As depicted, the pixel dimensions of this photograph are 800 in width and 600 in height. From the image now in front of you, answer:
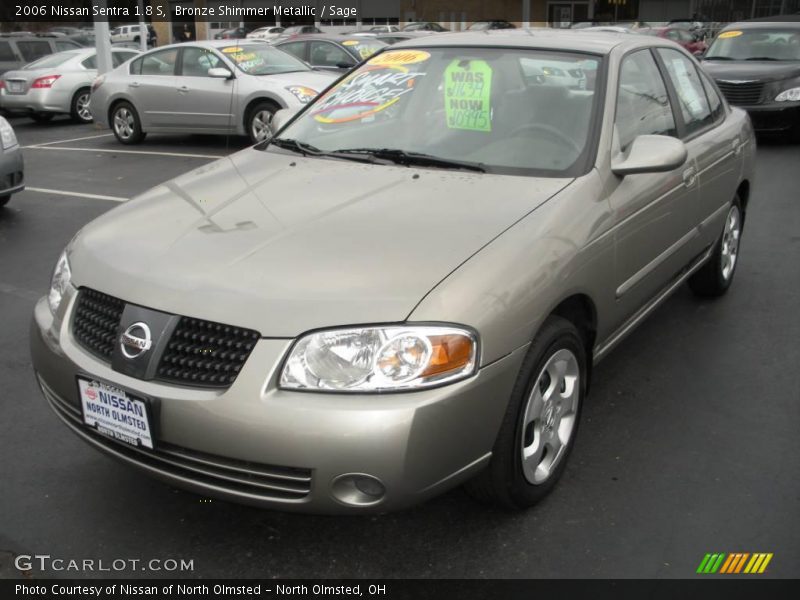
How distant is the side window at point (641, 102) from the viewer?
3.70 m

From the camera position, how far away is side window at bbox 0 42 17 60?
55.2ft

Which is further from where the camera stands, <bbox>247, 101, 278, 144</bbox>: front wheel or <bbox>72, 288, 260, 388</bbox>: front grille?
<bbox>247, 101, 278, 144</bbox>: front wheel

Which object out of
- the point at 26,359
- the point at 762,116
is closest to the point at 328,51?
the point at 762,116

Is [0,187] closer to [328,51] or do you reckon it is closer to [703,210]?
[703,210]

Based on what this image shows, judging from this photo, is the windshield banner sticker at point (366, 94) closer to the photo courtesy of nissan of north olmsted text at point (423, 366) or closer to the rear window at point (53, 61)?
the photo courtesy of nissan of north olmsted text at point (423, 366)

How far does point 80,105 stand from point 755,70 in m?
11.4

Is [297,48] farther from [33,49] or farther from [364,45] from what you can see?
[33,49]

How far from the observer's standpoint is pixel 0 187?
24.1 feet

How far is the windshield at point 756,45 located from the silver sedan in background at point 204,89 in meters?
6.05

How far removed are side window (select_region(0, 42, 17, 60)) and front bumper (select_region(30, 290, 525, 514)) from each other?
1670 centimetres

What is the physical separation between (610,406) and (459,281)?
1.62 metres

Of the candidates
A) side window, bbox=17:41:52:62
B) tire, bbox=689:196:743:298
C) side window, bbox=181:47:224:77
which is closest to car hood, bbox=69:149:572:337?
tire, bbox=689:196:743:298

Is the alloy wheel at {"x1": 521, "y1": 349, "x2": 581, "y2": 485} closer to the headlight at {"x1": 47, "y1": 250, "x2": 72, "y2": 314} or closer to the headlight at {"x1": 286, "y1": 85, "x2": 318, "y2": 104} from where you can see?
the headlight at {"x1": 47, "y1": 250, "x2": 72, "y2": 314}

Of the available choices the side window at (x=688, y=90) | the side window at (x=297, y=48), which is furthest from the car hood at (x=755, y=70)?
the side window at (x=688, y=90)
